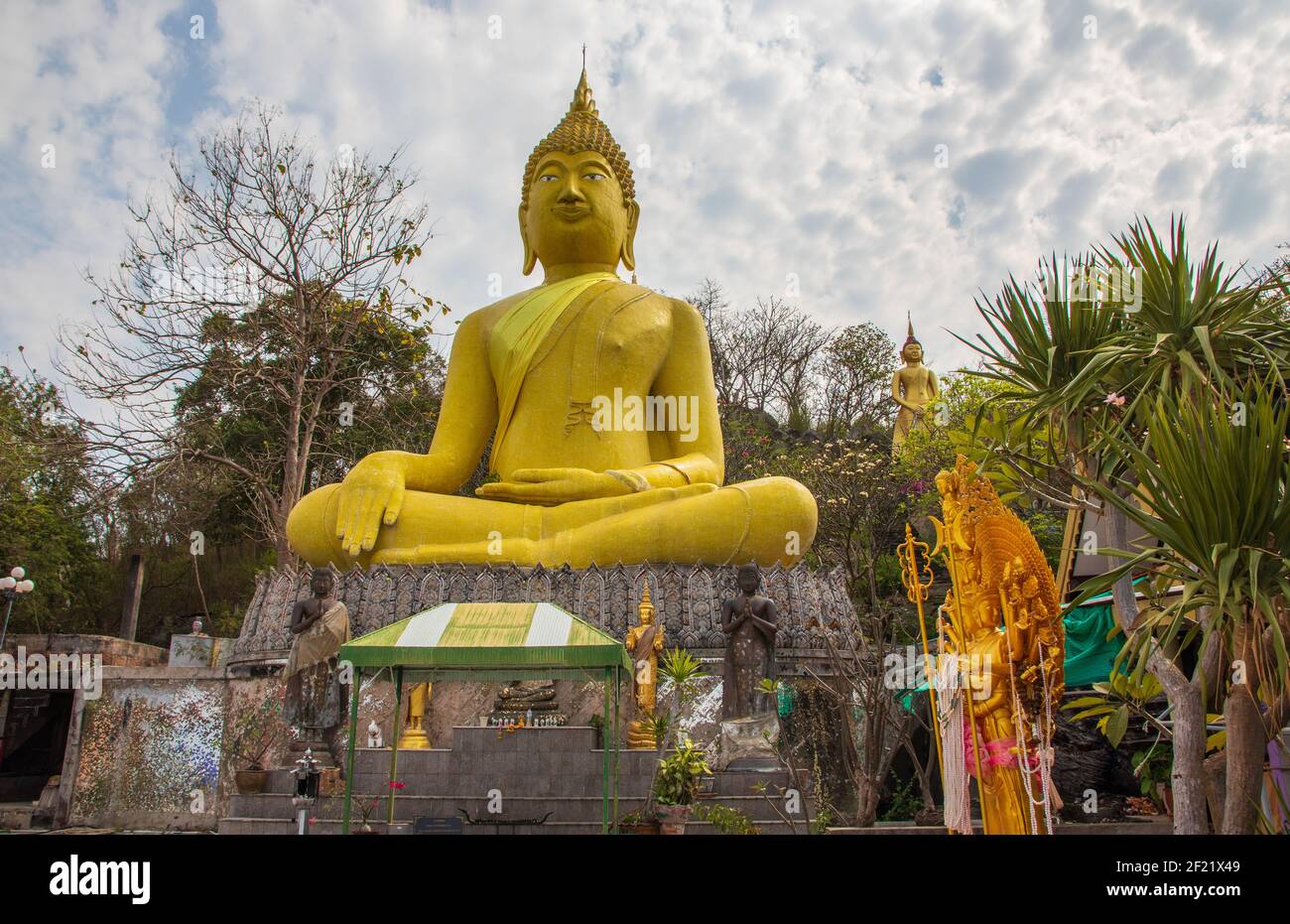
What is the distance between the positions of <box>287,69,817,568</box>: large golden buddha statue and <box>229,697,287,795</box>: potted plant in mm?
1508

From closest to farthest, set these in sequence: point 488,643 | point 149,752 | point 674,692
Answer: point 488,643 → point 674,692 → point 149,752

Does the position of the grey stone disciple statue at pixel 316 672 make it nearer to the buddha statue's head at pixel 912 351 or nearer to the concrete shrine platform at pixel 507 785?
the concrete shrine platform at pixel 507 785

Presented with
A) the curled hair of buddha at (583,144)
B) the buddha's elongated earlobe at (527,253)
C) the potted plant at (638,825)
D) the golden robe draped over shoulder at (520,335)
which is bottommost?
the potted plant at (638,825)

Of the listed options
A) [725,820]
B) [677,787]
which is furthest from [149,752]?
[725,820]

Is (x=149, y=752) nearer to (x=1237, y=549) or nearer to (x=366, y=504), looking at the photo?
(x=366, y=504)

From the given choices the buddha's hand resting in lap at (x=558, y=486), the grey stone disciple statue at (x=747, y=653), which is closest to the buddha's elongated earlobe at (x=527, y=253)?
the buddha's hand resting in lap at (x=558, y=486)

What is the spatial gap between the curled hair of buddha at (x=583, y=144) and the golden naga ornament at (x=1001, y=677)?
25.7 ft

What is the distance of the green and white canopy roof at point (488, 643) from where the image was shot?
19.7 feet

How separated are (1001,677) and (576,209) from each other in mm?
8026

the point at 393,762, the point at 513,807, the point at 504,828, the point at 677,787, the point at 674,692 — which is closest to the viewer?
the point at 677,787

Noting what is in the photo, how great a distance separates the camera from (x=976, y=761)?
473 centimetres

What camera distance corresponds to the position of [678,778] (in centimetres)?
670
